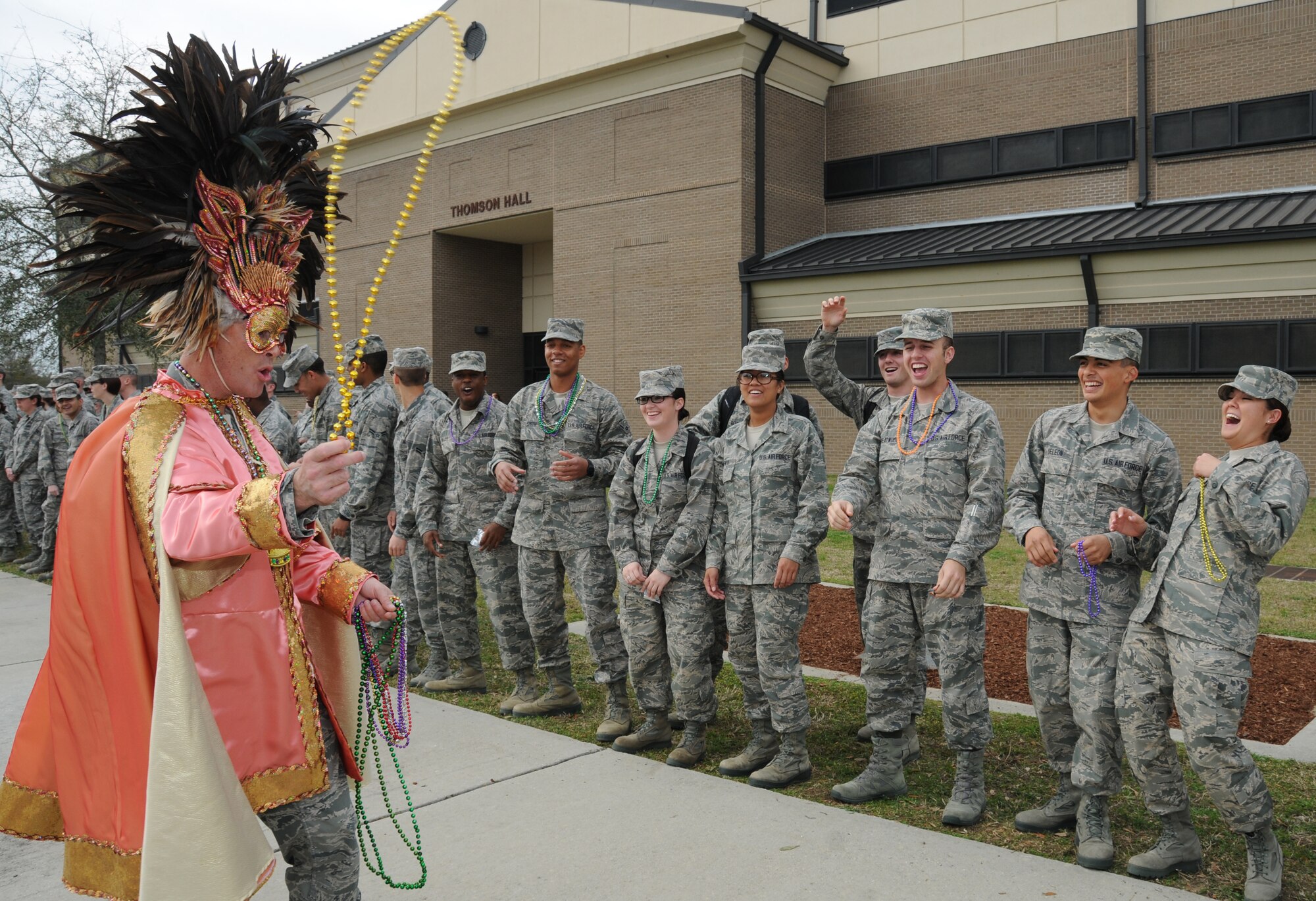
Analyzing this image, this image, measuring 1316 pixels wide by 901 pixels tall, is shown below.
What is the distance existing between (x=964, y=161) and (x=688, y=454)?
1811 cm

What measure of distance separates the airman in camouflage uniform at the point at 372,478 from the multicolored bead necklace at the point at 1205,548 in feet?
18.2

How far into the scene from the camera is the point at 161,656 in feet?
7.97

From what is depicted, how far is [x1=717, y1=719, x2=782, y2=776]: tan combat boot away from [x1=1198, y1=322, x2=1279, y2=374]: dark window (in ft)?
46.4

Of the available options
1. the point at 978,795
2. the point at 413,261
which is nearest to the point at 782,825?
the point at 978,795

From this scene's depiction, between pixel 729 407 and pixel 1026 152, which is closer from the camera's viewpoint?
pixel 729 407

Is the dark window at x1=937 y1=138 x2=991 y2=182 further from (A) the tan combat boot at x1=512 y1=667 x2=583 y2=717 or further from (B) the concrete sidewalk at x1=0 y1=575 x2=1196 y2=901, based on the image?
(B) the concrete sidewalk at x1=0 y1=575 x2=1196 y2=901

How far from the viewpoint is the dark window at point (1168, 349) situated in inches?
672

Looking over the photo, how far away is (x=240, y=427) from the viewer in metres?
2.94

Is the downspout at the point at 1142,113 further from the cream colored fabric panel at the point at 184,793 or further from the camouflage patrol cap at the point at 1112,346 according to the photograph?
the cream colored fabric panel at the point at 184,793

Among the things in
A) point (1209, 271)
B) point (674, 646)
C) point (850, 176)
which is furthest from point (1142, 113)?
point (674, 646)

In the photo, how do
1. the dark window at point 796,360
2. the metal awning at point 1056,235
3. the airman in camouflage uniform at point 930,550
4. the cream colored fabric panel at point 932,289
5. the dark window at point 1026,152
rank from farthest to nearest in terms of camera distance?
1. the dark window at point 796,360
2. the dark window at point 1026,152
3. the cream colored fabric panel at point 932,289
4. the metal awning at point 1056,235
5. the airman in camouflage uniform at point 930,550

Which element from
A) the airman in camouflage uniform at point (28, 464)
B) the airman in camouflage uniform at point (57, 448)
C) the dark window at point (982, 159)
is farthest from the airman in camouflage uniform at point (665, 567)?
the dark window at point (982, 159)

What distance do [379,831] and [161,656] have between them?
244 cm

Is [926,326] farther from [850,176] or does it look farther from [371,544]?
[850,176]
